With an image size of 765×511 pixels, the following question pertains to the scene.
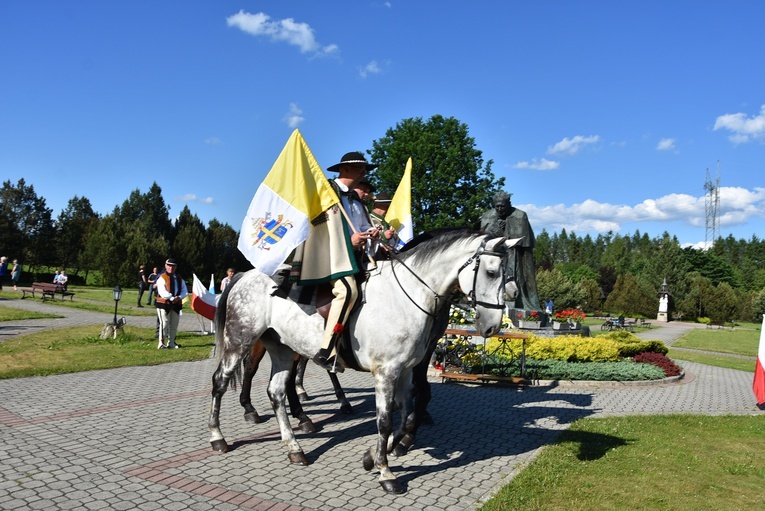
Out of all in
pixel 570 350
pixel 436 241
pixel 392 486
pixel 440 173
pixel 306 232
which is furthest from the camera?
pixel 440 173

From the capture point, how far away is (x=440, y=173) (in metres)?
41.2

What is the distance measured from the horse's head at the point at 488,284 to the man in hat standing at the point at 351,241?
1171 mm

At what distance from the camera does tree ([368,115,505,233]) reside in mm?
41500

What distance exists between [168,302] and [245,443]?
933cm

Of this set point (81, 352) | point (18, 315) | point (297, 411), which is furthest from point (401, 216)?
point (18, 315)

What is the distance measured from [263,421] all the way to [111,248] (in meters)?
49.3

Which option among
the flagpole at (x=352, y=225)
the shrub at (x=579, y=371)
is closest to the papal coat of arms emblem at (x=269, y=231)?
the flagpole at (x=352, y=225)

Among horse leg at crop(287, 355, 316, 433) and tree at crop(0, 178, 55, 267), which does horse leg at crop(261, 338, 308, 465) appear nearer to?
horse leg at crop(287, 355, 316, 433)

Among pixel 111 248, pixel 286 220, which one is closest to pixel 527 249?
pixel 286 220

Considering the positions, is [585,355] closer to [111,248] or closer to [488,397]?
[488,397]

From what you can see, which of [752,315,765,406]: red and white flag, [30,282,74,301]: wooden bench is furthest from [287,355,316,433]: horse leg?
[30,282,74,301]: wooden bench

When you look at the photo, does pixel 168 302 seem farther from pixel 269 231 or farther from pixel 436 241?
pixel 436 241

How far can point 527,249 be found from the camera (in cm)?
1365

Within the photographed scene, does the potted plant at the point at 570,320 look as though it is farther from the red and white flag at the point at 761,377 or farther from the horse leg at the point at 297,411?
the horse leg at the point at 297,411
